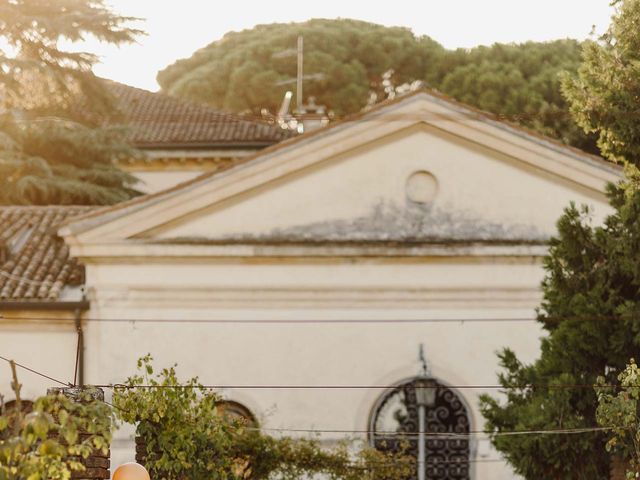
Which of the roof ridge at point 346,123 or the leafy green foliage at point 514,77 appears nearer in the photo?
the roof ridge at point 346,123

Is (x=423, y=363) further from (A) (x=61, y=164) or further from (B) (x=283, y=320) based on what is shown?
(A) (x=61, y=164)

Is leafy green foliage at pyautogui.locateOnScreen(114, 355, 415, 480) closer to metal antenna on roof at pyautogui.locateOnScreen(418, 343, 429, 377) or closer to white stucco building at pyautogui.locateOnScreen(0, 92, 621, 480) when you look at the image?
white stucco building at pyautogui.locateOnScreen(0, 92, 621, 480)

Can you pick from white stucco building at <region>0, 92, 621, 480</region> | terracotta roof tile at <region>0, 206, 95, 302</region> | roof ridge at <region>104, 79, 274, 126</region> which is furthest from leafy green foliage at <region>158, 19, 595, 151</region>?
terracotta roof tile at <region>0, 206, 95, 302</region>

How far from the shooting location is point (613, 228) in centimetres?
1470

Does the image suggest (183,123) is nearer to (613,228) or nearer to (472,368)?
(472,368)

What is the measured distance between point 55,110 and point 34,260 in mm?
10003

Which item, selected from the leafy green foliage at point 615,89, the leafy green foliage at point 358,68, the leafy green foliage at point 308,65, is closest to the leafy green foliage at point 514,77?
the leafy green foliage at point 358,68

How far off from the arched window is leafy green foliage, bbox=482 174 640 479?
3986 millimetres

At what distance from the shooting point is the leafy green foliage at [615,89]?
47.0 feet

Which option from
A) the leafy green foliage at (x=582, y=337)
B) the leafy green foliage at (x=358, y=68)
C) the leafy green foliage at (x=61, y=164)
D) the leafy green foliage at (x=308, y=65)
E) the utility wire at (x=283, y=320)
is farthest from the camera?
the leafy green foliage at (x=308, y=65)

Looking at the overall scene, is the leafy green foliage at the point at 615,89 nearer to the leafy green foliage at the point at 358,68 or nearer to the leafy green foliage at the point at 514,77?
the leafy green foliage at the point at 514,77

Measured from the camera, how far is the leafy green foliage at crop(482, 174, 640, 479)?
560 inches

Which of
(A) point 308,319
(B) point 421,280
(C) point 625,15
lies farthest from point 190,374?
(C) point 625,15

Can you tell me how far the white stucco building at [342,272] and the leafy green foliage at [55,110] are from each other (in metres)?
8.87
